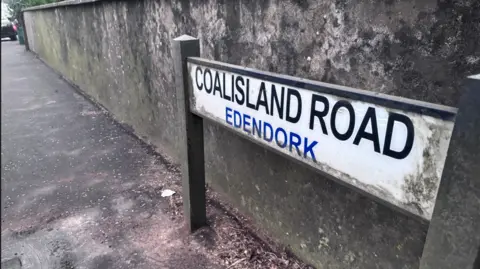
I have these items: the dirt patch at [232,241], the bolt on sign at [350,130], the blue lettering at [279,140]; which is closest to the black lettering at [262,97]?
the bolt on sign at [350,130]

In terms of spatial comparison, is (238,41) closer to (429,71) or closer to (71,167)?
(429,71)

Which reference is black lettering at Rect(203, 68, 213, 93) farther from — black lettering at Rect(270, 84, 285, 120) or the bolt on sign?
black lettering at Rect(270, 84, 285, 120)

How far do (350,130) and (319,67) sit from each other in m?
0.71

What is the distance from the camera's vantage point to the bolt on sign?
1.17m

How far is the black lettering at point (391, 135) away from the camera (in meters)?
1.20

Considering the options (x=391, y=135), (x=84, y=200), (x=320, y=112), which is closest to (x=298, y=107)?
(x=320, y=112)

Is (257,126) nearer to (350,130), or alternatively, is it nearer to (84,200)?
(350,130)

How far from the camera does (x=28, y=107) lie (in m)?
6.72

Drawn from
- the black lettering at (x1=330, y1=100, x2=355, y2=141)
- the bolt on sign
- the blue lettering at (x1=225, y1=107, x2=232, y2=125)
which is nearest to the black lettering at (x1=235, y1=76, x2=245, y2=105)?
the bolt on sign

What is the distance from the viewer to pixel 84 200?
133 inches

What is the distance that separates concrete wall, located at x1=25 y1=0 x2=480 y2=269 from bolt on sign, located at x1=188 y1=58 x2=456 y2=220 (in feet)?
1.31

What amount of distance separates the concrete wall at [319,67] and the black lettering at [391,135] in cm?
40

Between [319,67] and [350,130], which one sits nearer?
[350,130]

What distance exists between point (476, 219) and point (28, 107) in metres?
7.23
